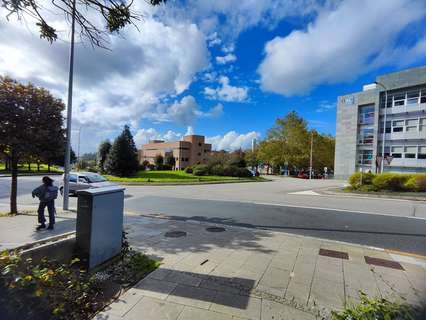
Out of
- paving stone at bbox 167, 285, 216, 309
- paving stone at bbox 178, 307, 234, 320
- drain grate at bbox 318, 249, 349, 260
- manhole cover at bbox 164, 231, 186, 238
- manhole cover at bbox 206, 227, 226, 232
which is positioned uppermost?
paving stone at bbox 178, 307, 234, 320

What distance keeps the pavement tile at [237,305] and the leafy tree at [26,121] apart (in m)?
7.27

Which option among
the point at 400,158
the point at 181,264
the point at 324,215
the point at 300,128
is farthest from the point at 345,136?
the point at 181,264

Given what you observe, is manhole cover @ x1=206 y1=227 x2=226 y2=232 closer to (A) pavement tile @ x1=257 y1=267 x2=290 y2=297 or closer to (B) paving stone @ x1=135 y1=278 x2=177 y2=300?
(A) pavement tile @ x1=257 y1=267 x2=290 y2=297

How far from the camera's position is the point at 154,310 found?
2672 millimetres

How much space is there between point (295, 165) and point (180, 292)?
1928 inches

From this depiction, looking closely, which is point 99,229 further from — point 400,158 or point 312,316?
point 400,158

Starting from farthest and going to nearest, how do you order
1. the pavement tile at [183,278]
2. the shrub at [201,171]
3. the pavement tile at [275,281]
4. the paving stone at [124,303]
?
the shrub at [201,171], the pavement tile at [183,278], the pavement tile at [275,281], the paving stone at [124,303]

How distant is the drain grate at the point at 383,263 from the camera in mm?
4290

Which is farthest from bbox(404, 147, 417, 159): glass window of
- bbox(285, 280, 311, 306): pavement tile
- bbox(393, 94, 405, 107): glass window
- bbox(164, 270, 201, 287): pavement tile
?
bbox(164, 270, 201, 287): pavement tile

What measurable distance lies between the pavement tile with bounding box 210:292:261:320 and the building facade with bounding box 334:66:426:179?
89.1 feet

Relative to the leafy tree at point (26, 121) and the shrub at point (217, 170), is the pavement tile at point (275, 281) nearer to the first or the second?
the leafy tree at point (26, 121)

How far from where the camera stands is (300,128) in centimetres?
4684

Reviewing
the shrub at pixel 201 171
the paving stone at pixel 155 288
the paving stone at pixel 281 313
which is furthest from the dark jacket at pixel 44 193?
the shrub at pixel 201 171

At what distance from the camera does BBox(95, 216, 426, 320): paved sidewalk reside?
2.74m
